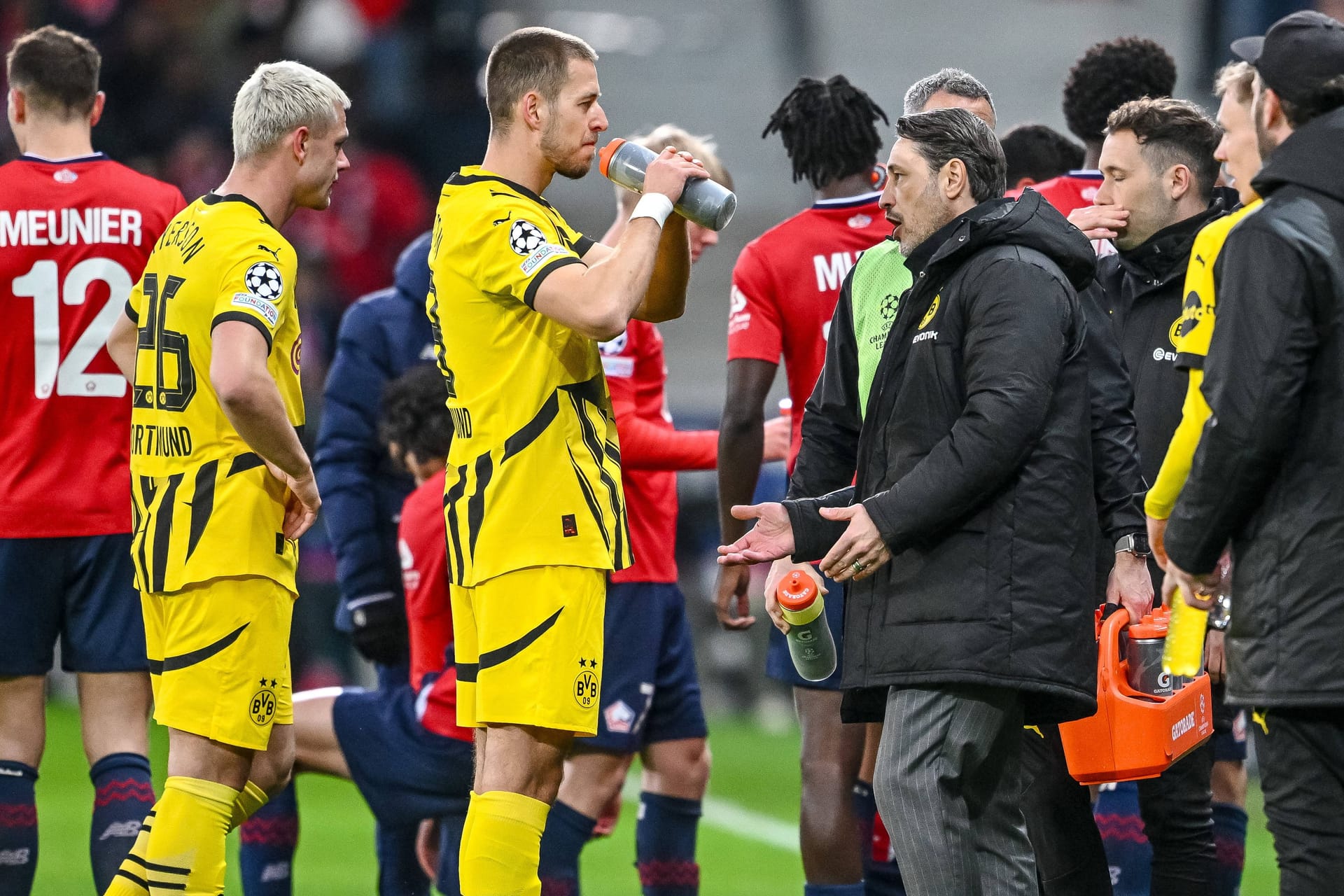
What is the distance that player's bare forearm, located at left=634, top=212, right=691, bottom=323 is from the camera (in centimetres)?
420

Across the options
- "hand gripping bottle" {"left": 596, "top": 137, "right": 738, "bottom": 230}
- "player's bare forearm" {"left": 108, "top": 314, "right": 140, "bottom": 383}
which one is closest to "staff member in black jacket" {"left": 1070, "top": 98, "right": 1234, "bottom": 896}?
"hand gripping bottle" {"left": 596, "top": 137, "right": 738, "bottom": 230}

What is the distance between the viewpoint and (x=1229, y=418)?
3.14m

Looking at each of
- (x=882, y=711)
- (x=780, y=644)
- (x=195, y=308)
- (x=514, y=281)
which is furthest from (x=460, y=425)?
(x=780, y=644)

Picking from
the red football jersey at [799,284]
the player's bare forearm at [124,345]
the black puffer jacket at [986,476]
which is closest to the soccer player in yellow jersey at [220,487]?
the player's bare forearm at [124,345]

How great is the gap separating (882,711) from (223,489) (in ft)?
5.53

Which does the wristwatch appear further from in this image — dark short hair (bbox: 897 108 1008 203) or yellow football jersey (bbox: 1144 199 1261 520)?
dark short hair (bbox: 897 108 1008 203)

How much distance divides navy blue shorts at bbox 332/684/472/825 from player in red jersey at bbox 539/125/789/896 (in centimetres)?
34

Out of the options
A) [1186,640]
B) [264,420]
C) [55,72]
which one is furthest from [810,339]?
[55,72]

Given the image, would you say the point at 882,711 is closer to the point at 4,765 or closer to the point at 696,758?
the point at 696,758

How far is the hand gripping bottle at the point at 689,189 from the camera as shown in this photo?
13.1ft

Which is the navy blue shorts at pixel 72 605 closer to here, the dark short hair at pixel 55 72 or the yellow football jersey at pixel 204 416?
the yellow football jersey at pixel 204 416

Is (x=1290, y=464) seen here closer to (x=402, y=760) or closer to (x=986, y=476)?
(x=986, y=476)

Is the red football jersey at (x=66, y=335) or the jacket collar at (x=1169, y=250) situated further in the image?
the red football jersey at (x=66, y=335)

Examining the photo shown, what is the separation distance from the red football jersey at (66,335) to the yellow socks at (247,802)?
1015 mm
